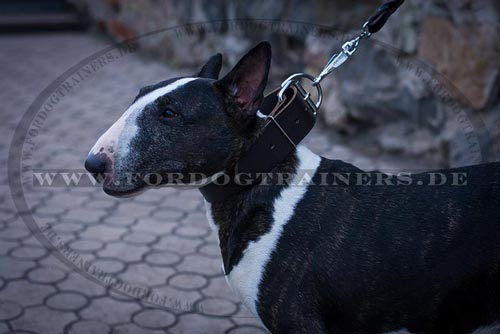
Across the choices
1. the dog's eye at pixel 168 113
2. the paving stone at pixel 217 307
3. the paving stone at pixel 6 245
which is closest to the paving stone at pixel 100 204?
the paving stone at pixel 6 245

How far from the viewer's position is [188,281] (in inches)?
141

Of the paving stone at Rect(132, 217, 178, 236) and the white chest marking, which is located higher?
the paving stone at Rect(132, 217, 178, 236)

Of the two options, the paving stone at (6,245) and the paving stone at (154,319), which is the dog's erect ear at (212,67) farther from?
the paving stone at (6,245)

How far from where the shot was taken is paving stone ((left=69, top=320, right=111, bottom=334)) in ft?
10.0

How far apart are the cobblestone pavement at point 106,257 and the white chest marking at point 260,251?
3.35 ft

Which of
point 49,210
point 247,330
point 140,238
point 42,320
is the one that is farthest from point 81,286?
point 49,210

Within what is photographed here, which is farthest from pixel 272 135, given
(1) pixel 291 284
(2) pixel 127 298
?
(2) pixel 127 298

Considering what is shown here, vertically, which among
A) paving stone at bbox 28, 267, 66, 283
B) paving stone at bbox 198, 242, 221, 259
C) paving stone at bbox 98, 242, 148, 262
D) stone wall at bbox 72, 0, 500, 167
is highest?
stone wall at bbox 72, 0, 500, 167

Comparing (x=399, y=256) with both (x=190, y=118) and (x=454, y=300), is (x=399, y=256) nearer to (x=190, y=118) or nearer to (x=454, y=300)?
(x=454, y=300)

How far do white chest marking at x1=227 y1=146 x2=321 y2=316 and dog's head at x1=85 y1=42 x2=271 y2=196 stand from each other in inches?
9.6

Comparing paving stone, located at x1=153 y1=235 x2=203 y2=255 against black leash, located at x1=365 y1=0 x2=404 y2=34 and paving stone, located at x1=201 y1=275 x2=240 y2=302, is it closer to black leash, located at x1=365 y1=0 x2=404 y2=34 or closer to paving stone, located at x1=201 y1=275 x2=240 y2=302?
paving stone, located at x1=201 y1=275 x2=240 y2=302

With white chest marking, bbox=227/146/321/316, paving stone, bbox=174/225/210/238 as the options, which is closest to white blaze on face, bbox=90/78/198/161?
white chest marking, bbox=227/146/321/316

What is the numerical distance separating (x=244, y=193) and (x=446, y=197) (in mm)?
707

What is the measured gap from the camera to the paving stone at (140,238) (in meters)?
4.04
